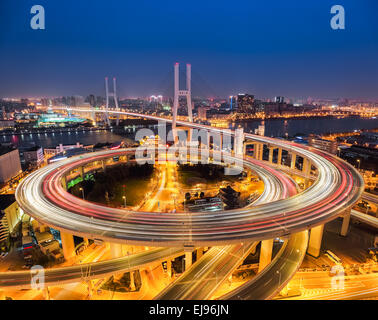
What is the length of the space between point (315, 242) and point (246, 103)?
126 ft

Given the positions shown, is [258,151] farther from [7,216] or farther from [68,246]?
[7,216]

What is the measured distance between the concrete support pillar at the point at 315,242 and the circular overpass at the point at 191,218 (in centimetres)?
78

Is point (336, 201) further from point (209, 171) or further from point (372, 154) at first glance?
point (372, 154)

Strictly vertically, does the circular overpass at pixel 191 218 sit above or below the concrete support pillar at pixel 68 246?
above

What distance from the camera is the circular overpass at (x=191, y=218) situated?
13.2ft

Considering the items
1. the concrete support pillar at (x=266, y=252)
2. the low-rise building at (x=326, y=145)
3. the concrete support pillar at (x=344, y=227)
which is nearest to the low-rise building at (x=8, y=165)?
the concrete support pillar at (x=266, y=252)

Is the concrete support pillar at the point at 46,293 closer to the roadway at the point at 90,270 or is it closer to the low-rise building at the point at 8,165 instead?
the roadway at the point at 90,270

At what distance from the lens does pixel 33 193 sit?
592 centimetres

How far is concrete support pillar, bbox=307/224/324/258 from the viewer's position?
212 inches

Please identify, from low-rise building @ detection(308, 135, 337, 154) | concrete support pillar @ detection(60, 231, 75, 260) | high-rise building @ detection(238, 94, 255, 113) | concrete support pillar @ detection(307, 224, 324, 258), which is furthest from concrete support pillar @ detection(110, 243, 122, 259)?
high-rise building @ detection(238, 94, 255, 113)

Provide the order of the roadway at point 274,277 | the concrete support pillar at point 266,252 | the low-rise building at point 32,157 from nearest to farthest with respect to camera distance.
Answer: the roadway at point 274,277, the concrete support pillar at point 266,252, the low-rise building at point 32,157

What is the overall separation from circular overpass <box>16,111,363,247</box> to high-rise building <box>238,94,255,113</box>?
35.8m
